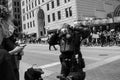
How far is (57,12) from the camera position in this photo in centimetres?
4147

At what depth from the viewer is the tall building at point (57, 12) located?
118 ft

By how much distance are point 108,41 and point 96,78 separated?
14.6 metres

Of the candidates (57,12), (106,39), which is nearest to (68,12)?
(57,12)

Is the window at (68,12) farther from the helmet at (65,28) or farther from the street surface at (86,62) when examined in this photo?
the helmet at (65,28)

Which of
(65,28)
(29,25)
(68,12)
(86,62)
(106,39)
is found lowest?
(86,62)

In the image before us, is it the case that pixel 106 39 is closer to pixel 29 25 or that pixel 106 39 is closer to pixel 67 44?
pixel 67 44

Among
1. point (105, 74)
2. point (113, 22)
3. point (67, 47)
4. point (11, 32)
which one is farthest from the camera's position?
point (113, 22)

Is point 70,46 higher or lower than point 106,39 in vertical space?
higher

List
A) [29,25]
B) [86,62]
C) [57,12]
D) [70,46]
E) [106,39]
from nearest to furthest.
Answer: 1. [70,46]
2. [86,62]
3. [106,39]
4. [57,12]
5. [29,25]

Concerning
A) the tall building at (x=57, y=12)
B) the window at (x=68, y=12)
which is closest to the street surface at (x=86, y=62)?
the tall building at (x=57, y=12)

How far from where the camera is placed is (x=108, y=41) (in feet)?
66.9

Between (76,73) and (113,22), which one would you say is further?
(113,22)

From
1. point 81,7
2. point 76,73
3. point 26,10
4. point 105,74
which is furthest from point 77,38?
point 26,10

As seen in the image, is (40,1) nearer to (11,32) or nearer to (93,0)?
(93,0)
